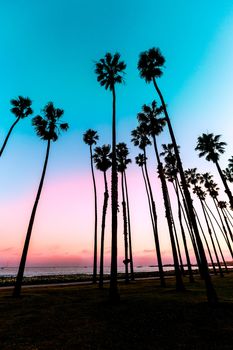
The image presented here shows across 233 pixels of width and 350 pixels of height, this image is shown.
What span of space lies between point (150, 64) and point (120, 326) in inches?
867

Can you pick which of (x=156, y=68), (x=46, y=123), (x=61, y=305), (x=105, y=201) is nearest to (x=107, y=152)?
(x=105, y=201)

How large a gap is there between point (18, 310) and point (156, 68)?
23262 mm

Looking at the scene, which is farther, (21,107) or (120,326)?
(21,107)

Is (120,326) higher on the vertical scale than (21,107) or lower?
lower

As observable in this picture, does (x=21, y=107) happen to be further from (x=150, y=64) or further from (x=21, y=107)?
(x=150, y=64)

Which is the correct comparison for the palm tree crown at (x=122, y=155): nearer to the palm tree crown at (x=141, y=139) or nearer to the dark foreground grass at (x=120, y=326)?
the palm tree crown at (x=141, y=139)

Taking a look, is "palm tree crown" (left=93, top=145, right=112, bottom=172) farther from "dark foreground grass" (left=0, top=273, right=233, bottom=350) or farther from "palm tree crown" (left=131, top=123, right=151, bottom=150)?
"dark foreground grass" (left=0, top=273, right=233, bottom=350)

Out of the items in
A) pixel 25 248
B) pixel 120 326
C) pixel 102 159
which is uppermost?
pixel 102 159

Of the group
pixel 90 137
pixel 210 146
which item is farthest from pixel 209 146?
pixel 90 137

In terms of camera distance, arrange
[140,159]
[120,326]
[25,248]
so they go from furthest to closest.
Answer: [140,159], [25,248], [120,326]

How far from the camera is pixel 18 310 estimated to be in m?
13.6

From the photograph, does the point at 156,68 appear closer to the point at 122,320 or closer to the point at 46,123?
the point at 46,123

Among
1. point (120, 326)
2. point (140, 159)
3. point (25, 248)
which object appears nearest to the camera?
point (120, 326)

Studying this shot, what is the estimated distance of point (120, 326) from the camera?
32.4 ft
